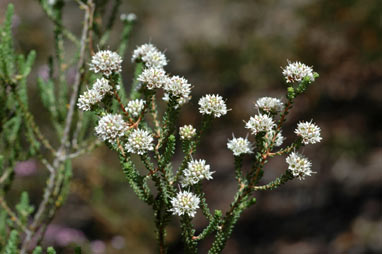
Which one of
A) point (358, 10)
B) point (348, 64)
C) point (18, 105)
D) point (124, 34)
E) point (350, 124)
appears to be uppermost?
point (358, 10)

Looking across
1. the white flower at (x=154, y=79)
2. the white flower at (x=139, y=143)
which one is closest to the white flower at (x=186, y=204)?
the white flower at (x=139, y=143)

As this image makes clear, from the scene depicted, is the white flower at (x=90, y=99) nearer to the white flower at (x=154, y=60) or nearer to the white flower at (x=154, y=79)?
the white flower at (x=154, y=79)

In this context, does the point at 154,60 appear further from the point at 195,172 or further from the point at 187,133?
the point at 195,172

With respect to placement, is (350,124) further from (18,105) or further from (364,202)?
(18,105)

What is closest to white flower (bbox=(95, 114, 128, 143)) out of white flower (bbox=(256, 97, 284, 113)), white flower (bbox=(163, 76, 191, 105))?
white flower (bbox=(163, 76, 191, 105))

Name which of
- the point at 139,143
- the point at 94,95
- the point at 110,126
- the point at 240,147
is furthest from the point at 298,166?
the point at 94,95

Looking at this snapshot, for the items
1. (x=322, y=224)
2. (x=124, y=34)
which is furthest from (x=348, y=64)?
(x=124, y=34)
